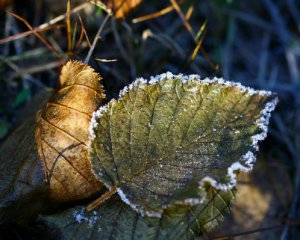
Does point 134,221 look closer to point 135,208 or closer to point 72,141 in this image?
point 135,208

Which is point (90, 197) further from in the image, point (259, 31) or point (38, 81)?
point (259, 31)

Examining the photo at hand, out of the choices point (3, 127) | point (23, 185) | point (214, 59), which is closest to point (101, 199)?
point (23, 185)

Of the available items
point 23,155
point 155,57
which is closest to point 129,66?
point 155,57

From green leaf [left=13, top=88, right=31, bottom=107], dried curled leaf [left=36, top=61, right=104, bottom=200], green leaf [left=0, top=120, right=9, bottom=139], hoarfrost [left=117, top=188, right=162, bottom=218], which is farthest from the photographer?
green leaf [left=13, top=88, right=31, bottom=107]

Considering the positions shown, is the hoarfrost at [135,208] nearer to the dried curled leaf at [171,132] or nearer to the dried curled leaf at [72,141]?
the dried curled leaf at [171,132]

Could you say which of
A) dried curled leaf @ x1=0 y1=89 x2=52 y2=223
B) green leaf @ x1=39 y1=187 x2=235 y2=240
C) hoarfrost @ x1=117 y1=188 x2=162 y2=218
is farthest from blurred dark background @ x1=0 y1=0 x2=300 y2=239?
hoarfrost @ x1=117 y1=188 x2=162 y2=218

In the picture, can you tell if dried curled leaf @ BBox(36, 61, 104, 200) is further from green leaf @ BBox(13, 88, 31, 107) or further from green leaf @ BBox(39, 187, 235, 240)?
green leaf @ BBox(13, 88, 31, 107)
